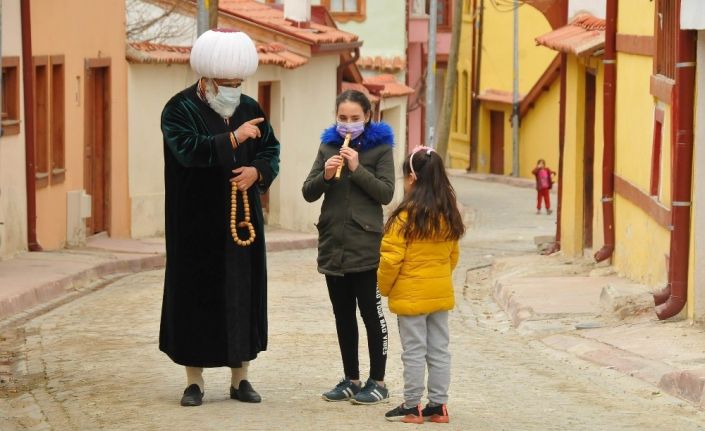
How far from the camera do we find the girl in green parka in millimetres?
8570

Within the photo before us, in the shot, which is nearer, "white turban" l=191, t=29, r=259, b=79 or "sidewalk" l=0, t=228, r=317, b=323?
"white turban" l=191, t=29, r=259, b=79

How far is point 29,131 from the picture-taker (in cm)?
1772

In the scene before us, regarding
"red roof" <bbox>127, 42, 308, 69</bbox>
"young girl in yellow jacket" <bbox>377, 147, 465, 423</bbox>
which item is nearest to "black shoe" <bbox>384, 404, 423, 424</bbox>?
"young girl in yellow jacket" <bbox>377, 147, 465, 423</bbox>

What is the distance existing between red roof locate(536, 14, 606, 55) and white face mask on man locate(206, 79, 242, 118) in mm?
9925

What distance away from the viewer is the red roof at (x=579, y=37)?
18.2 meters

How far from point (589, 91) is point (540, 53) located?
3076 cm

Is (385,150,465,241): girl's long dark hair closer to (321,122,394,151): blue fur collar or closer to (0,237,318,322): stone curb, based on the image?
(321,122,394,151): blue fur collar

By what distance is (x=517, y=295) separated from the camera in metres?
14.9

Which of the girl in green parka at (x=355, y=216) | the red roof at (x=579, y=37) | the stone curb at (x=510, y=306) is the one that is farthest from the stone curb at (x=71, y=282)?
the red roof at (x=579, y=37)

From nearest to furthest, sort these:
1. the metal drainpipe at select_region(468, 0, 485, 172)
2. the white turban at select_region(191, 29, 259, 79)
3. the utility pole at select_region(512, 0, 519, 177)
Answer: the white turban at select_region(191, 29, 259, 79) → the utility pole at select_region(512, 0, 519, 177) → the metal drainpipe at select_region(468, 0, 485, 172)

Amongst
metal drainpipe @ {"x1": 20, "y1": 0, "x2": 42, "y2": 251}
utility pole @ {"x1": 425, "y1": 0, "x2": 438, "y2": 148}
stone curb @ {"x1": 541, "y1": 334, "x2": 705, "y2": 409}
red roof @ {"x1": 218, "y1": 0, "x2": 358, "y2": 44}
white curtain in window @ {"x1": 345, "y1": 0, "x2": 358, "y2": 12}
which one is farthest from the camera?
white curtain in window @ {"x1": 345, "y1": 0, "x2": 358, "y2": 12}

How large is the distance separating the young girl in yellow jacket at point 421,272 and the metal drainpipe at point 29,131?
10.2 meters

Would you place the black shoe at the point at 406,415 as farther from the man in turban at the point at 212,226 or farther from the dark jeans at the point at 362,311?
the man in turban at the point at 212,226

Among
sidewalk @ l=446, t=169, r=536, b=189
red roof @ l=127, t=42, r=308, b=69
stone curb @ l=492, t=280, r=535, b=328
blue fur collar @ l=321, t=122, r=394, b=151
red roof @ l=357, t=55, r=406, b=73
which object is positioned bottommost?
sidewalk @ l=446, t=169, r=536, b=189
